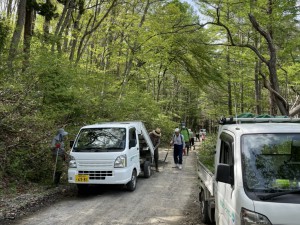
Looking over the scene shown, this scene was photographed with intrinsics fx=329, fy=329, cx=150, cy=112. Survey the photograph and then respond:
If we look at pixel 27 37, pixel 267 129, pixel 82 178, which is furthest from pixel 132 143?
pixel 267 129

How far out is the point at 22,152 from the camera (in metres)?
9.92

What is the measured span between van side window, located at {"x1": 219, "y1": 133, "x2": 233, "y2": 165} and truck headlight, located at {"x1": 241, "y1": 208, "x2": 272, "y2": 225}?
104 cm

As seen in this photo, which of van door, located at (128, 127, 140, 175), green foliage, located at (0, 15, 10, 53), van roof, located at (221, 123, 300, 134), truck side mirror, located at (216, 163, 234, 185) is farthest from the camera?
green foliage, located at (0, 15, 10, 53)

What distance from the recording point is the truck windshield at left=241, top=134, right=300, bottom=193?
147 inches

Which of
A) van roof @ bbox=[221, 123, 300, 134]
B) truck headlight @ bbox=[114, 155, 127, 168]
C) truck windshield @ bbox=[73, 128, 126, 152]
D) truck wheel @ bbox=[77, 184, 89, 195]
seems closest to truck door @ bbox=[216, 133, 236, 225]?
van roof @ bbox=[221, 123, 300, 134]

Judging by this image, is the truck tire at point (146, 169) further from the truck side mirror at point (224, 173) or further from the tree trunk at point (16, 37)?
the truck side mirror at point (224, 173)

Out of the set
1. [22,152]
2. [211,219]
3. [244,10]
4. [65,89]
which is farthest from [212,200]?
[244,10]

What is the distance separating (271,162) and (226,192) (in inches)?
28.4

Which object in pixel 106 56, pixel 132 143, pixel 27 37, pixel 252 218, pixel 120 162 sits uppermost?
pixel 106 56

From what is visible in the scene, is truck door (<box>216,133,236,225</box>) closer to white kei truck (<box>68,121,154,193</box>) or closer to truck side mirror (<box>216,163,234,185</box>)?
truck side mirror (<box>216,163,234,185</box>)

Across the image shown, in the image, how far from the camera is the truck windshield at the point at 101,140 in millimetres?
10077

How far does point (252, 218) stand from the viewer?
3.34 meters

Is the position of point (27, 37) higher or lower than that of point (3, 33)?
higher

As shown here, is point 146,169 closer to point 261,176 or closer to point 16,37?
point 16,37
